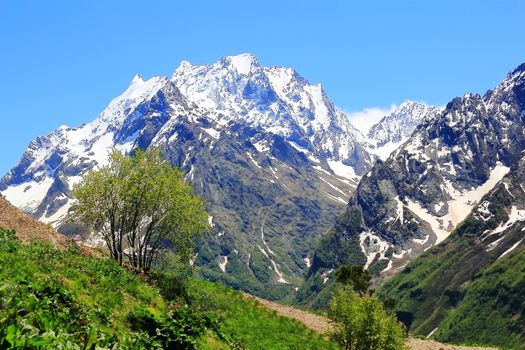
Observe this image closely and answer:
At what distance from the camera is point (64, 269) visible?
35188 mm

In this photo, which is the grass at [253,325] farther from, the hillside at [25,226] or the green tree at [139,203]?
the hillside at [25,226]

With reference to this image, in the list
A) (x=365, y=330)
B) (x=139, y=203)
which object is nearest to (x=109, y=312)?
(x=139, y=203)

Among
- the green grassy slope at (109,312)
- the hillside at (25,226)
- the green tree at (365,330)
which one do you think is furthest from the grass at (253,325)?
the hillside at (25,226)

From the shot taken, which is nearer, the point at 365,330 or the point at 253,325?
the point at 253,325

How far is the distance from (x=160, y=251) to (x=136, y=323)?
2915 cm

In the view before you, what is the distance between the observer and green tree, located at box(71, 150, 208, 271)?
181ft

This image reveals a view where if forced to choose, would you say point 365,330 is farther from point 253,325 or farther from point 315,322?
point 253,325

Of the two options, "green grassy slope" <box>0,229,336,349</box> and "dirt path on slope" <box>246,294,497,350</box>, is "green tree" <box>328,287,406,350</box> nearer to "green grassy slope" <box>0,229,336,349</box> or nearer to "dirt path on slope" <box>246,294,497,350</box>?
"green grassy slope" <box>0,229,336,349</box>

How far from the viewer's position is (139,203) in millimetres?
55188

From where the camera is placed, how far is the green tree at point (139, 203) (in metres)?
55.1

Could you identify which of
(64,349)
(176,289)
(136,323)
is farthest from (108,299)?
(64,349)

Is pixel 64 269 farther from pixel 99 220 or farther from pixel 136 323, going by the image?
pixel 99 220

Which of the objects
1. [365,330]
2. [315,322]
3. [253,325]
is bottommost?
[315,322]

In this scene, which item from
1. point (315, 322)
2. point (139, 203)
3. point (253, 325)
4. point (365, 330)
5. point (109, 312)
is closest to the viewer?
point (109, 312)
